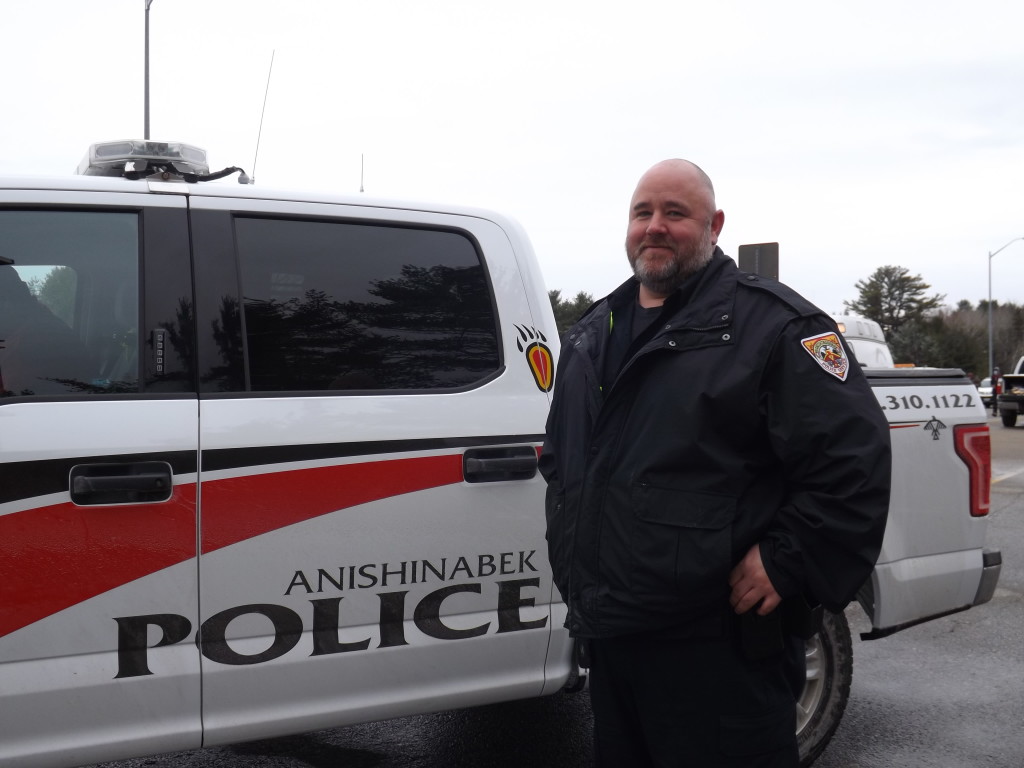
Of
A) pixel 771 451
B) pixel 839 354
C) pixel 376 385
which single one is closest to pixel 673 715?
pixel 771 451

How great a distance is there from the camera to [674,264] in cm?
215

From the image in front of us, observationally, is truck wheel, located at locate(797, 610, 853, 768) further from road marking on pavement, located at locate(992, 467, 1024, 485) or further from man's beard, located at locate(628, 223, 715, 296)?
road marking on pavement, located at locate(992, 467, 1024, 485)

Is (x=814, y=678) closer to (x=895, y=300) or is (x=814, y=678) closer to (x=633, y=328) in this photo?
(x=633, y=328)

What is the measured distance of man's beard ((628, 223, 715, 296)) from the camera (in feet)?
7.06

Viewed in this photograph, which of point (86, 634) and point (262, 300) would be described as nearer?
point (86, 634)

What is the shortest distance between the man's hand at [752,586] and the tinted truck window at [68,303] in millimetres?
1524

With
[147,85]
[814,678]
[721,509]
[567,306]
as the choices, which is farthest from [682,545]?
[567,306]

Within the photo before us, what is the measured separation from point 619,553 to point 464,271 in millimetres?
1227

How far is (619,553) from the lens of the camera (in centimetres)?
200

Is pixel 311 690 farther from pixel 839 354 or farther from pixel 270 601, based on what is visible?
pixel 839 354

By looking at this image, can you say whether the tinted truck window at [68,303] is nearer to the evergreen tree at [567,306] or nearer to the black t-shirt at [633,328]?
the black t-shirt at [633,328]

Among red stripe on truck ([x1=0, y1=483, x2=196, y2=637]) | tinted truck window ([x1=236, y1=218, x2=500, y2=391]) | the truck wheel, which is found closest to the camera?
red stripe on truck ([x1=0, y1=483, x2=196, y2=637])

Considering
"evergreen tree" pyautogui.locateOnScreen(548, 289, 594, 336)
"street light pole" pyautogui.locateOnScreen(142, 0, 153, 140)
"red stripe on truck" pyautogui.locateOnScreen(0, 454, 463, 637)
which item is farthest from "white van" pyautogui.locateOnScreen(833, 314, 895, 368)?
"evergreen tree" pyautogui.locateOnScreen(548, 289, 594, 336)

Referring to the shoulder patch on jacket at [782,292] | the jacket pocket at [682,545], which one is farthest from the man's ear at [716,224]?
the jacket pocket at [682,545]
